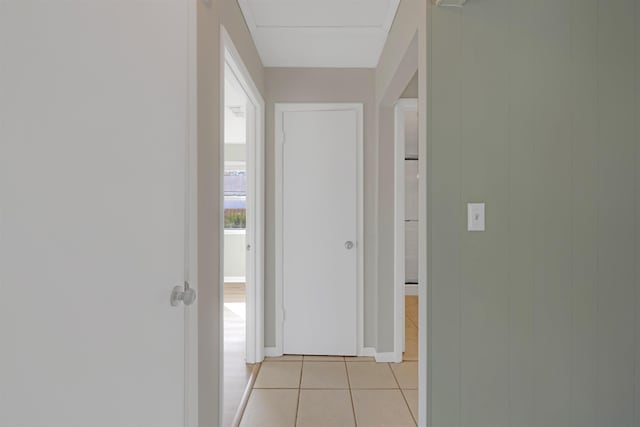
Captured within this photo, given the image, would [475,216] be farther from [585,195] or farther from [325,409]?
[325,409]

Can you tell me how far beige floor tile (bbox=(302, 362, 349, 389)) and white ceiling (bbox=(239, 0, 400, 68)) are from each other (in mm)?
2404

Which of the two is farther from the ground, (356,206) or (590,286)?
(356,206)

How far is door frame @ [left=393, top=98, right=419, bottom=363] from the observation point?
2797 millimetres

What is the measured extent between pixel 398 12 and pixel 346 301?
2120mm

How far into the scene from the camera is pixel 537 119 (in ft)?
4.79

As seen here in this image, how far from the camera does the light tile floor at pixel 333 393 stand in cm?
205

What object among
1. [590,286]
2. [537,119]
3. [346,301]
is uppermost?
[537,119]

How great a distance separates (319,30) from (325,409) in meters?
2.41

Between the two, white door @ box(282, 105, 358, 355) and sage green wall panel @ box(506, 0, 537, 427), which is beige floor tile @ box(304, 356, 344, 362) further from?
sage green wall panel @ box(506, 0, 537, 427)

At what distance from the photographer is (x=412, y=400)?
2.27 metres
